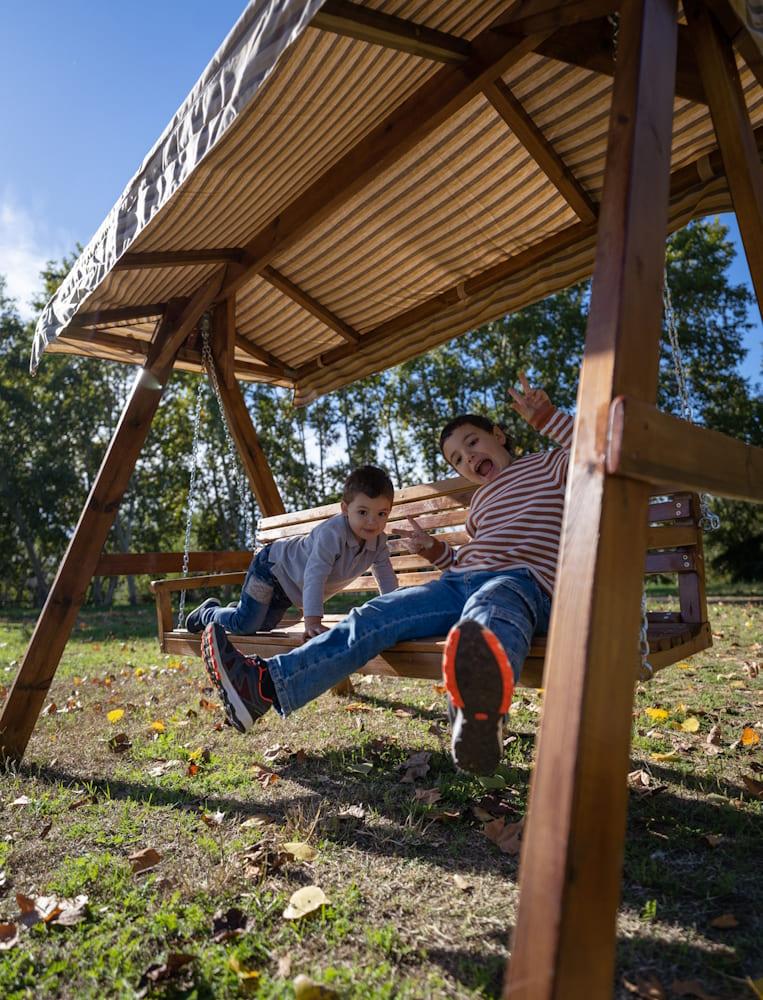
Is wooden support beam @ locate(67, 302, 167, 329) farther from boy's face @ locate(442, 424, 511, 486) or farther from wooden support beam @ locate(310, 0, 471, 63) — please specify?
wooden support beam @ locate(310, 0, 471, 63)

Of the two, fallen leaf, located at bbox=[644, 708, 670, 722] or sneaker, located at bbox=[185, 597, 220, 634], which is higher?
sneaker, located at bbox=[185, 597, 220, 634]

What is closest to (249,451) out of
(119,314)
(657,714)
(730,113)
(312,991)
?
(119,314)

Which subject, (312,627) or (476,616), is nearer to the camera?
(476,616)

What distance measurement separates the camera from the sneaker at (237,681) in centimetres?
269

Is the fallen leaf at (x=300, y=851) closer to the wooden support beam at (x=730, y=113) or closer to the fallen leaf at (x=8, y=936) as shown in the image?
the fallen leaf at (x=8, y=936)

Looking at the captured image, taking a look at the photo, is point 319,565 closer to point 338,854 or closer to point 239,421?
point 338,854

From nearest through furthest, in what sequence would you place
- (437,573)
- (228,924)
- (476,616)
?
(228,924)
(476,616)
(437,573)

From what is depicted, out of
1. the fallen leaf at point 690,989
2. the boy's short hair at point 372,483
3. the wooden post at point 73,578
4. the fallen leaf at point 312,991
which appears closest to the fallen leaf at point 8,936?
the fallen leaf at point 312,991

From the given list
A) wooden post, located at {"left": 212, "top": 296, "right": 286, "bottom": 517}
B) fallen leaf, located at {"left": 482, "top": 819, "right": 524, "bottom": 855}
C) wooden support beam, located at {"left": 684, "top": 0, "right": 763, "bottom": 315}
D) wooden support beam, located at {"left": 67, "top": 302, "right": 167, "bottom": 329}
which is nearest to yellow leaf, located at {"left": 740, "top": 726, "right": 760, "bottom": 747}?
fallen leaf, located at {"left": 482, "top": 819, "right": 524, "bottom": 855}

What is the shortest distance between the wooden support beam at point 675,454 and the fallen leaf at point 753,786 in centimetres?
149

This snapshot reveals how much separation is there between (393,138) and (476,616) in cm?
210

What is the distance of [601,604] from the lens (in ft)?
4.63

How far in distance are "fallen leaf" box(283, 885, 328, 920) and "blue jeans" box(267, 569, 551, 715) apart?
629mm

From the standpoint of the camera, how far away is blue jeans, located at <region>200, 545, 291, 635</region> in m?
4.03
